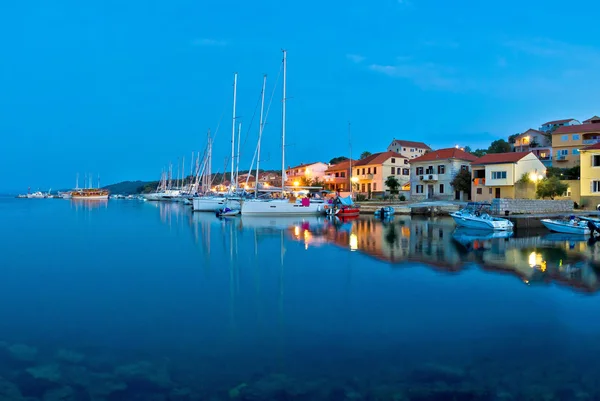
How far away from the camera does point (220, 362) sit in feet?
26.7

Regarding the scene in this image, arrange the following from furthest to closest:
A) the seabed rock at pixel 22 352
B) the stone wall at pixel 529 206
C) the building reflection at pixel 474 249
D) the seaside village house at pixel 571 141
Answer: the seaside village house at pixel 571 141
the stone wall at pixel 529 206
the building reflection at pixel 474 249
the seabed rock at pixel 22 352

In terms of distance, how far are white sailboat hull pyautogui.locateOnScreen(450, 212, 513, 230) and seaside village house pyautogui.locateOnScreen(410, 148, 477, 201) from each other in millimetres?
19522

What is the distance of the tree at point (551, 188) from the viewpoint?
4200 cm

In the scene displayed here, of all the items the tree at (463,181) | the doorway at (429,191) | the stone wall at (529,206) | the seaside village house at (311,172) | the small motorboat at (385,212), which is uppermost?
the seaside village house at (311,172)

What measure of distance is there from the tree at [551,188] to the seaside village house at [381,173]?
2094cm

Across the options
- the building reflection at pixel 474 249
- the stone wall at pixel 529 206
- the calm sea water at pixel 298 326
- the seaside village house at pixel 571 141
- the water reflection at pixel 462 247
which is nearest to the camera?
the calm sea water at pixel 298 326

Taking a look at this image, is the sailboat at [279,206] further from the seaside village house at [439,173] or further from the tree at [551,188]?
the tree at [551,188]

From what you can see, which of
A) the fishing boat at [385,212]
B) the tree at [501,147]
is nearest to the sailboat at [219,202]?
the fishing boat at [385,212]

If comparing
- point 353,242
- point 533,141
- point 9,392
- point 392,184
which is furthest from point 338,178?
point 9,392

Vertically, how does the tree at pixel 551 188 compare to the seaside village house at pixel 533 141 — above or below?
below

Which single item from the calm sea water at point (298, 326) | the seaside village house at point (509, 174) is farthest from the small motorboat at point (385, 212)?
the calm sea water at point (298, 326)

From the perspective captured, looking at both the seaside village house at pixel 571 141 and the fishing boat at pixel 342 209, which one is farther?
the seaside village house at pixel 571 141

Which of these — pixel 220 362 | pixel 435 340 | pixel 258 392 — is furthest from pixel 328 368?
pixel 435 340

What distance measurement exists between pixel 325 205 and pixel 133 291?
34711 millimetres
